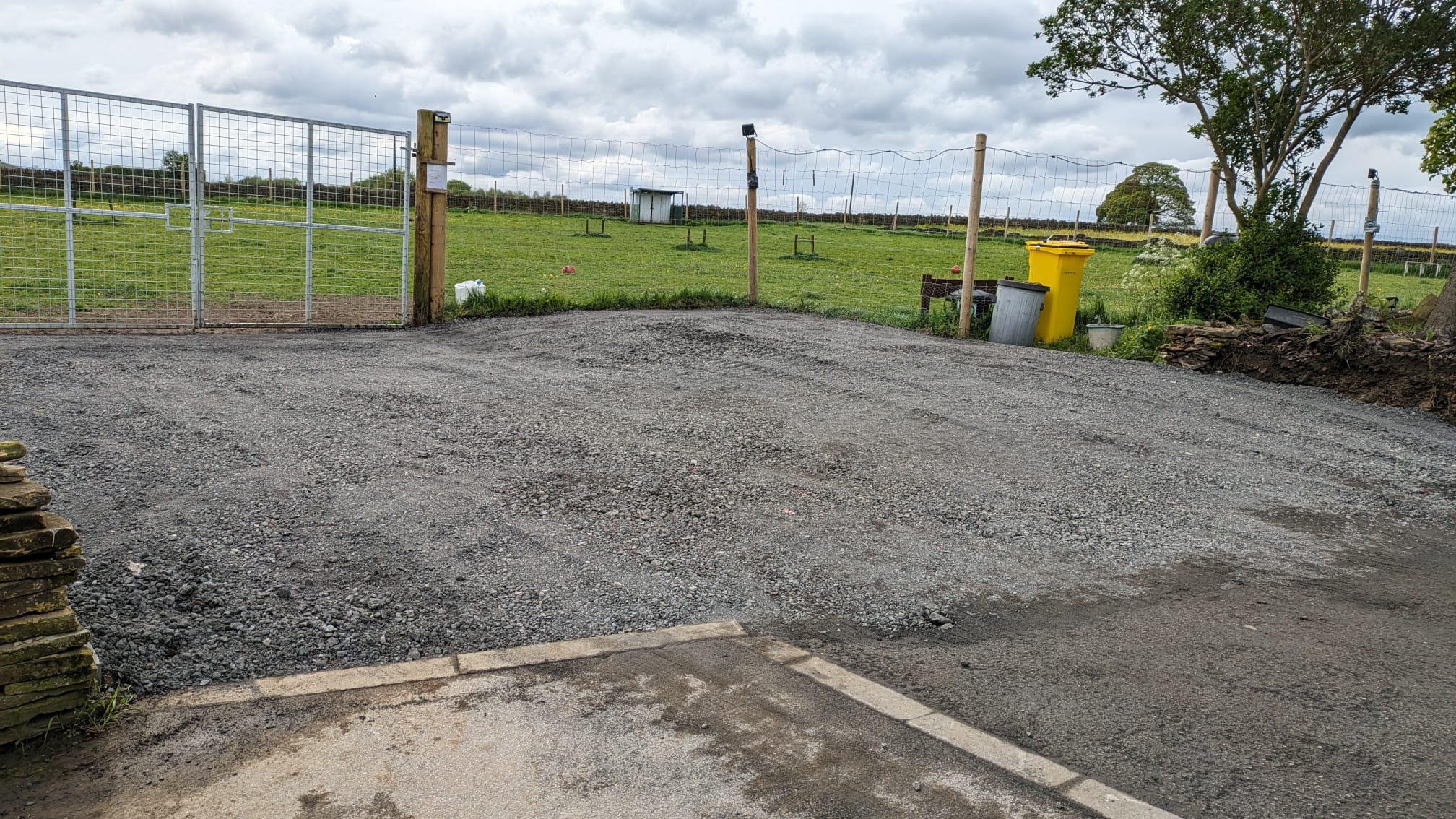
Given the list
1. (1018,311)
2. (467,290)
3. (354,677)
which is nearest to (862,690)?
(354,677)

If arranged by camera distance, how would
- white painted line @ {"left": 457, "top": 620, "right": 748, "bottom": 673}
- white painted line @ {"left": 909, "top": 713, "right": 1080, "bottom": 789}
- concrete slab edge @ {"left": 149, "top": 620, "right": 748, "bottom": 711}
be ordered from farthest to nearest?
white painted line @ {"left": 457, "top": 620, "right": 748, "bottom": 673}, concrete slab edge @ {"left": 149, "top": 620, "right": 748, "bottom": 711}, white painted line @ {"left": 909, "top": 713, "right": 1080, "bottom": 789}

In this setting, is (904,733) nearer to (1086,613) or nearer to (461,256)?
(1086,613)

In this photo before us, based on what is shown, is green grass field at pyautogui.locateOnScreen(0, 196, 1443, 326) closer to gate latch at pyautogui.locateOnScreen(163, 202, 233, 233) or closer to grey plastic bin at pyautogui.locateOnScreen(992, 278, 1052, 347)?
gate latch at pyautogui.locateOnScreen(163, 202, 233, 233)

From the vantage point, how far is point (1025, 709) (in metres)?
3.35

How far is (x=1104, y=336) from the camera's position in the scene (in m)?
11.9

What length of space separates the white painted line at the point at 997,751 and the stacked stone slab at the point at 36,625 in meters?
2.70

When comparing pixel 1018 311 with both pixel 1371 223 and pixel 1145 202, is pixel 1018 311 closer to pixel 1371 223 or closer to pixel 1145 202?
pixel 1371 223

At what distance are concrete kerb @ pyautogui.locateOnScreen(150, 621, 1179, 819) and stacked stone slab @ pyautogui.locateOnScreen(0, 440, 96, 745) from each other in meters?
0.28

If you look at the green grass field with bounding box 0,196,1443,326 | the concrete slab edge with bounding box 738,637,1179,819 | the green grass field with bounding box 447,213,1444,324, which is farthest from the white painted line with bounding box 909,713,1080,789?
the green grass field with bounding box 447,213,1444,324

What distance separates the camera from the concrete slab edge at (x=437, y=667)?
321cm

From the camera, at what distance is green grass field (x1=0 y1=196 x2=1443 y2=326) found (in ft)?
35.7

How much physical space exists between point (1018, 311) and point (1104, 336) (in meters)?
1.10

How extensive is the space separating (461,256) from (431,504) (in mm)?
18455

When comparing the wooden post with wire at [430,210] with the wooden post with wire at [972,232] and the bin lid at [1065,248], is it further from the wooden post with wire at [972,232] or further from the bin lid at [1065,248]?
the bin lid at [1065,248]
